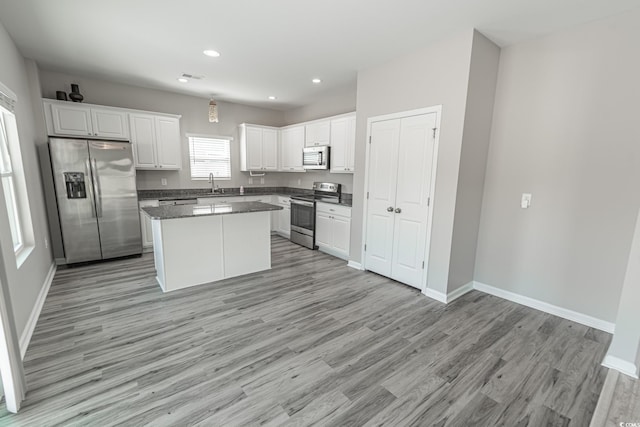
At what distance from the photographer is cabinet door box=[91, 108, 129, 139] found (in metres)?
4.34

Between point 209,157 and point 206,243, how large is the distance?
294cm

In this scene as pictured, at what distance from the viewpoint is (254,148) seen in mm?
6105

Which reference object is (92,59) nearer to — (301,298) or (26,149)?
(26,149)

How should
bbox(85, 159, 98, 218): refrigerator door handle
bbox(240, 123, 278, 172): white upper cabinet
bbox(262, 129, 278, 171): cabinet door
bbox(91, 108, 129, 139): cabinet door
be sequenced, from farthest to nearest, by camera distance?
bbox(262, 129, 278, 171): cabinet door < bbox(240, 123, 278, 172): white upper cabinet < bbox(91, 108, 129, 139): cabinet door < bbox(85, 159, 98, 218): refrigerator door handle

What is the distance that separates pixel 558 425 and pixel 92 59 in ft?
19.1

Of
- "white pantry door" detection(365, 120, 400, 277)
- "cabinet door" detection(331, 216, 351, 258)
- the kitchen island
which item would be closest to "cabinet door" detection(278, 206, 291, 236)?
"cabinet door" detection(331, 216, 351, 258)

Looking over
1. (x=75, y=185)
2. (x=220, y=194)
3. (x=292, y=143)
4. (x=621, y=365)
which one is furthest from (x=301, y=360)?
(x=292, y=143)

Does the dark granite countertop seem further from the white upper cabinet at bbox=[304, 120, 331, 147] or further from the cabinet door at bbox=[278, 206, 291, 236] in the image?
the white upper cabinet at bbox=[304, 120, 331, 147]

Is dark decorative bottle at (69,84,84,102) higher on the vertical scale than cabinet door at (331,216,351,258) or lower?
higher

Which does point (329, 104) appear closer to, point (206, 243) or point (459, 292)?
point (206, 243)

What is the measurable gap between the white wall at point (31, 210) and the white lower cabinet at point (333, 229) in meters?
3.69

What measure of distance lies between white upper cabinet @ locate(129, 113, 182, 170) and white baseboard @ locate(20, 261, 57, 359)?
2132 mm

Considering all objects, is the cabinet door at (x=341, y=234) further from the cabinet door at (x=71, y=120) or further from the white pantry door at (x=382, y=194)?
the cabinet door at (x=71, y=120)

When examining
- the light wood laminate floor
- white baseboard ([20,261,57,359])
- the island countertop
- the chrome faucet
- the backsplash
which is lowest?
the light wood laminate floor
